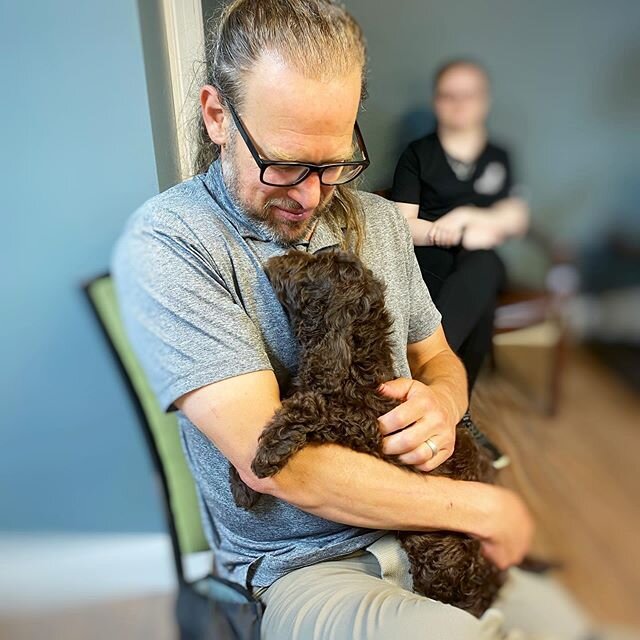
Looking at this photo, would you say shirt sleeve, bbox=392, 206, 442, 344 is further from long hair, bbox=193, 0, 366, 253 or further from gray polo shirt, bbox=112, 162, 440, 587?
long hair, bbox=193, 0, 366, 253

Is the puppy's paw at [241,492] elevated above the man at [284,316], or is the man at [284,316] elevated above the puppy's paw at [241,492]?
the man at [284,316]

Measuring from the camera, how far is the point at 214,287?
525mm

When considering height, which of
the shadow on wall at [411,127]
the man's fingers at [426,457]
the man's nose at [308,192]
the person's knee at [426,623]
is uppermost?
the shadow on wall at [411,127]

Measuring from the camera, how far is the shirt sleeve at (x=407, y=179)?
458 millimetres

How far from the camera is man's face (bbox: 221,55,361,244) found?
448 mm

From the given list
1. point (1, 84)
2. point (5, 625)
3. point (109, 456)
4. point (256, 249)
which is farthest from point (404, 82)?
point (5, 625)

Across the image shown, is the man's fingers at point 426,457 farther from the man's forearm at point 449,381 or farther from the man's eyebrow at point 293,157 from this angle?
the man's eyebrow at point 293,157

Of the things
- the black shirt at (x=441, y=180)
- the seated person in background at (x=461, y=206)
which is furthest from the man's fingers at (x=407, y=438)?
the black shirt at (x=441, y=180)

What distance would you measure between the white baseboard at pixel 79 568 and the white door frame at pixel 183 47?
425 millimetres

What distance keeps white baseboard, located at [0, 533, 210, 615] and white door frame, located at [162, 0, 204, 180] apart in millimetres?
425

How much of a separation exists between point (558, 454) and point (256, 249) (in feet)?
1.07

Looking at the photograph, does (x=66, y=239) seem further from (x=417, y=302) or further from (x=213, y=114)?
(x=417, y=302)

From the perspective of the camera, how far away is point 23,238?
532mm

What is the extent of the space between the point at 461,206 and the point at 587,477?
0.20m
